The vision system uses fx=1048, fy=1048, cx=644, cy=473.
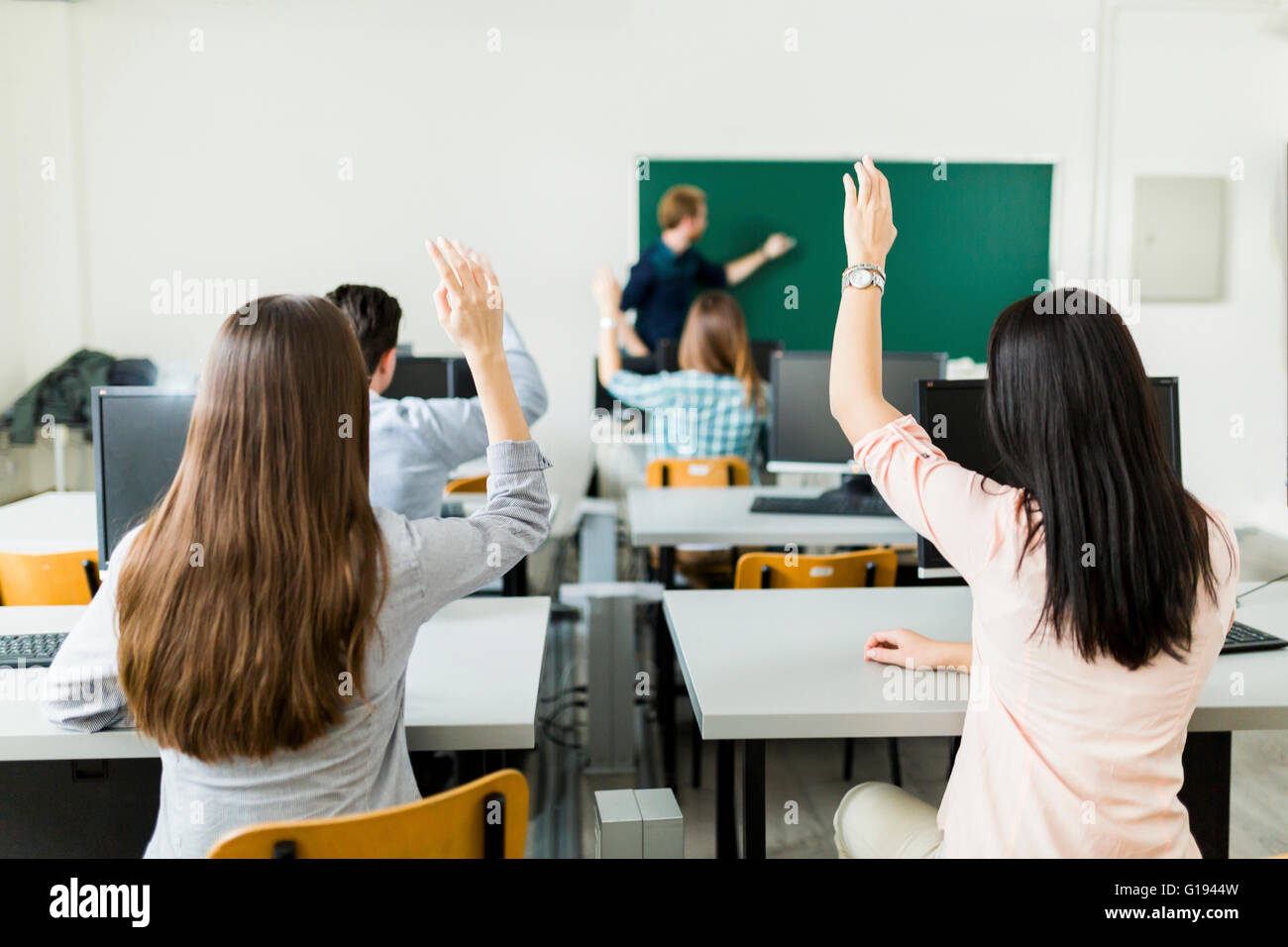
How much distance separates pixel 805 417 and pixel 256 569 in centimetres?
220

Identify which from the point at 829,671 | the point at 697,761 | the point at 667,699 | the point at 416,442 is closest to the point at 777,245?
the point at 667,699

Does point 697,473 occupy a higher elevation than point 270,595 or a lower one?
lower

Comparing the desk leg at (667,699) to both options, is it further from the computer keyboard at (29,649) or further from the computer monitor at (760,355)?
the computer monitor at (760,355)

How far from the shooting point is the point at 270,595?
1.09 meters

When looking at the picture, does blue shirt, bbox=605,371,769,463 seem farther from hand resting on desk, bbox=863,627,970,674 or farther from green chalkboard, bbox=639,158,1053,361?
hand resting on desk, bbox=863,627,970,674

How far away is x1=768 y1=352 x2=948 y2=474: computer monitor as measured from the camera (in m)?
3.04

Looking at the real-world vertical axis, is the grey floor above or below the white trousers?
below

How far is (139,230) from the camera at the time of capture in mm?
5027

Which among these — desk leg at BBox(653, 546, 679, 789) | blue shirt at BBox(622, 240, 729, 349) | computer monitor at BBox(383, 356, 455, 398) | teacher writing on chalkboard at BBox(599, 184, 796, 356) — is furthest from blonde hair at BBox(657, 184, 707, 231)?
desk leg at BBox(653, 546, 679, 789)

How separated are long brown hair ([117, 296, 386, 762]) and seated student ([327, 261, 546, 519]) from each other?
2.77 feet

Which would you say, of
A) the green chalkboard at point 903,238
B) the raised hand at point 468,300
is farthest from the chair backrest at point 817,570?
the green chalkboard at point 903,238

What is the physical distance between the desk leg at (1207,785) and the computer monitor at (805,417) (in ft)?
4.78

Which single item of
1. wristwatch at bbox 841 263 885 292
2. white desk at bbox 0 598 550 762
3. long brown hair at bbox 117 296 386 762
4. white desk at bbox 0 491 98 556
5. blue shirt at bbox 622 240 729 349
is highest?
blue shirt at bbox 622 240 729 349

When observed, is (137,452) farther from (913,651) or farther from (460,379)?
(460,379)
